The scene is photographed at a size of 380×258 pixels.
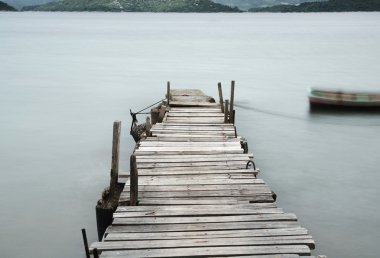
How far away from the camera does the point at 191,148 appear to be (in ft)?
43.3

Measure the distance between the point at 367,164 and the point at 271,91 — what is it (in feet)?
70.8

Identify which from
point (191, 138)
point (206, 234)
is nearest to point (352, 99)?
point (191, 138)

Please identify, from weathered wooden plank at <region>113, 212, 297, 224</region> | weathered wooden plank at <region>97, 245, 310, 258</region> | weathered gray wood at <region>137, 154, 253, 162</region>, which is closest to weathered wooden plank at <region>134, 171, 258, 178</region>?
weathered gray wood at <region>137, 154, 253, 162</region>

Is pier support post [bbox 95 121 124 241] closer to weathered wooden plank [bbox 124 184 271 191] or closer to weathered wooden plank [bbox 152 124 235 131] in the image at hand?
weathered wooden plank [bbox 124 184 271 191]

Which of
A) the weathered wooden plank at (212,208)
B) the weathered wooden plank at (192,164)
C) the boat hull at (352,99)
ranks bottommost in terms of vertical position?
the boat hull at (352,99)

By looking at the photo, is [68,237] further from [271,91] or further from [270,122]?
[271,91]

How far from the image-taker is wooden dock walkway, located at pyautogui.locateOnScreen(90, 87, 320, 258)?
7508 mm

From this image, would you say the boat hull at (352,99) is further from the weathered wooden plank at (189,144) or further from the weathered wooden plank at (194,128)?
the weathered wooden plank at (189,144)

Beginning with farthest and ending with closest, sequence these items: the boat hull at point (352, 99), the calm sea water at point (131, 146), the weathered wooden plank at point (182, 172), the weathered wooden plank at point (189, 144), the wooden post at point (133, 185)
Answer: the boat hull at point (352, 99)
the calm sea water at point (131, 146)
the weathered wooden plank at point (189, 144)
the weathered wooden plank at point (182, 172)
the wooden post at point (133, 185)

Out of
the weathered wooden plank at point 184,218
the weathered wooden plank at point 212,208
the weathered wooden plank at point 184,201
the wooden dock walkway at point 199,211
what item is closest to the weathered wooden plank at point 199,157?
the wooden dock walkway at point 199,211

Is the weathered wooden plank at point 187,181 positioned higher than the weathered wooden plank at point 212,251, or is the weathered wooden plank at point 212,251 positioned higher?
the weathered wooden plank at point 187,181

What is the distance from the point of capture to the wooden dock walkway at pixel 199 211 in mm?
7508

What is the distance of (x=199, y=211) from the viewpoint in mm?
8906

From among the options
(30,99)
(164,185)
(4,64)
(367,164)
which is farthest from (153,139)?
(4,64)
